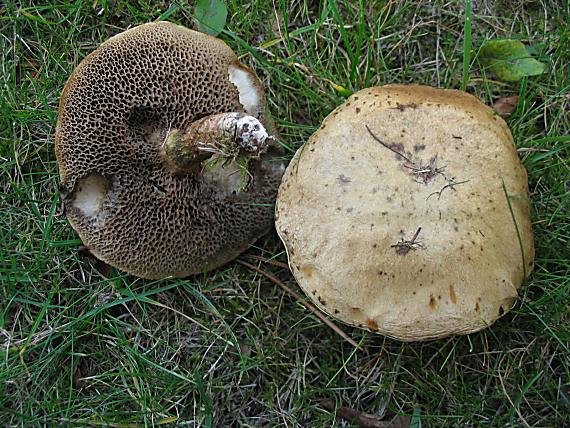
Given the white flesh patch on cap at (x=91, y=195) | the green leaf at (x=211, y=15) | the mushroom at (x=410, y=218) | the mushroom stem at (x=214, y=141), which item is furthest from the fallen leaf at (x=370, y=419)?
the green leaf at (x=211, y=15)

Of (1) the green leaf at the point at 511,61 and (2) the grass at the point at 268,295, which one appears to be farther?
(1) the green leaf at the point at 511,61

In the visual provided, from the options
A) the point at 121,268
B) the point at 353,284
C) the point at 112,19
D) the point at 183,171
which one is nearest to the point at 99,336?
the point at 121,268

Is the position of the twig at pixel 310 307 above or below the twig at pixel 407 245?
below

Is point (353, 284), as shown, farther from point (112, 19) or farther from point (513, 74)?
point (112, 19)

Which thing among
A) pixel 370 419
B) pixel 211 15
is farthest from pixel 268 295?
pixel 211 15

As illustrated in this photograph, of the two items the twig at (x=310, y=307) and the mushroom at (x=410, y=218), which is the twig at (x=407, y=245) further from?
the twig at (x=310, y=307)

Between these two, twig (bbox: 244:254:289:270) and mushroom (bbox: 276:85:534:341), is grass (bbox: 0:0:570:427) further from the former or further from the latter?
mushroom (bbox: 276:85:534:341)

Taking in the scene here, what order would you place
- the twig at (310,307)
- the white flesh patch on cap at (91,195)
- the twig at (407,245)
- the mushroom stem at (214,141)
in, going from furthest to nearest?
1. the twig at (310,307)
2. the white flesh patch on cap at (91,195)
3. the mushroom stem at (214,141)
4. the twig at (407,245)
